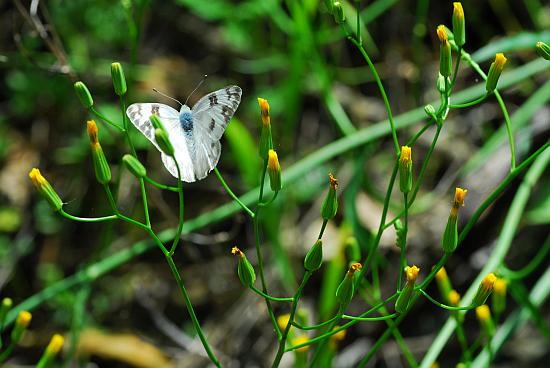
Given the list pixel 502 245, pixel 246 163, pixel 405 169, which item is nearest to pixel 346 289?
pixel 405 169

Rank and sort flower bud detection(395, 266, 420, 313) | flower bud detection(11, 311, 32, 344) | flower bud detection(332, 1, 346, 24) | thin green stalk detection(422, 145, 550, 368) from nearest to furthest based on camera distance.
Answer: flower bud detection(395, 266, 420, 313) < flower bud detection(332, 1, 346, 24) < flower bud detection(11, 311, 32, 344) < thin green stalk detection(422, 145, 550, 368)

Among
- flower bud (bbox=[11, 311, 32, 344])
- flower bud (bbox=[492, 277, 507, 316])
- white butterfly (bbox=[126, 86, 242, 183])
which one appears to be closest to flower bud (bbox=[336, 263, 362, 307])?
white butterfly (bbox=[126, 86, 242, 183])

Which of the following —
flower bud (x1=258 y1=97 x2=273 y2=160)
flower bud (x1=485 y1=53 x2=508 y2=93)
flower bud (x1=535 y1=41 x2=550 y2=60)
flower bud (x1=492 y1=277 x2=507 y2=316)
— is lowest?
flower bud (x1=492 y1=277 x2=507 y2=316)

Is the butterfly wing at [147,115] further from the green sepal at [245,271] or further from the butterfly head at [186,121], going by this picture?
the green sepal at [245,271]

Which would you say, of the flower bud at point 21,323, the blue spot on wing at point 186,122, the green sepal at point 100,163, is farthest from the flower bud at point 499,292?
the flower bud at point 21,323

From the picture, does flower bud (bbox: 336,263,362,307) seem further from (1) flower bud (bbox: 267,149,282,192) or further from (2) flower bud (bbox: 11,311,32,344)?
(2) flower bud (bbox: 11,311,32,344)

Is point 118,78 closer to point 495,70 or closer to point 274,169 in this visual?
point 274,169
